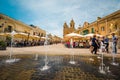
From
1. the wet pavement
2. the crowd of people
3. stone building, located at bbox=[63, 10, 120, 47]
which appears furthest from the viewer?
stone building, located at bbox=[63, 10, 120, 47]

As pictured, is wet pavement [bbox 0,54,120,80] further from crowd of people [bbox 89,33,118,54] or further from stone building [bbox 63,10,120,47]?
stone building [bbox 63,10,120,47]

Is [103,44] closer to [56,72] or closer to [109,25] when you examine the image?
[56,72]

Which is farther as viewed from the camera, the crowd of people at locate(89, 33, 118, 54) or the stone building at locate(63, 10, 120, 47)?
the stone building at locate(63, 10, 120, 47)

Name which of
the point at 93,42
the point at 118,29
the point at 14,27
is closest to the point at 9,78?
the point at 93,42

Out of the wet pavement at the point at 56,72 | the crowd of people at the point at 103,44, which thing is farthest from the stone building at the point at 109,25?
the wet pavement at the point at 56,72

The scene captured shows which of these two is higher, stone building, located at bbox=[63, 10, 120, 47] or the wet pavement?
stone building, located at bbox=[63, 10, 120, 47]

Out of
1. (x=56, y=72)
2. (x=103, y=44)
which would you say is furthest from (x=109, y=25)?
(x=56, y=72)

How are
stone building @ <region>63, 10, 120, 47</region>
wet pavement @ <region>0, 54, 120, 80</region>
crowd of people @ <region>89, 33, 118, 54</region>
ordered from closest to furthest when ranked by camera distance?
wet pavement @ <region>0, 54, 120, 80</region> → crowd of people @ <region>89, 33, 118, 54</region> → stone building @ <region>63, 10, 120, 47</region>

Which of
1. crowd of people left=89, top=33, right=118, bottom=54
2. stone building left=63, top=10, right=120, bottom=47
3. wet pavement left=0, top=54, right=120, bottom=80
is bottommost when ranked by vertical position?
wet pavement left=0, top=54, right=120, bottom=80

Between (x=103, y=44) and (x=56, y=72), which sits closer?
(x=56, y=72)

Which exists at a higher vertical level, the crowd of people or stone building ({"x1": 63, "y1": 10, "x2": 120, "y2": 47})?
stone building ({"x1": 63, "y1": 10, "x2": 120, "y2": 47})

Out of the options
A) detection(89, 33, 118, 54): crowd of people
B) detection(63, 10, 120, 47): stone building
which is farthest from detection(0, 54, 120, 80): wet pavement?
detection(63, 10, 120, 47): stone building

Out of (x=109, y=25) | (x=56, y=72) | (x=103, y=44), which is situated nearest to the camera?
Answer: (x=56, y=72)

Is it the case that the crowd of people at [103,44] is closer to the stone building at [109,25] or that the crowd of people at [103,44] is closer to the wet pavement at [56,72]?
the wet pavement at [56,72]
